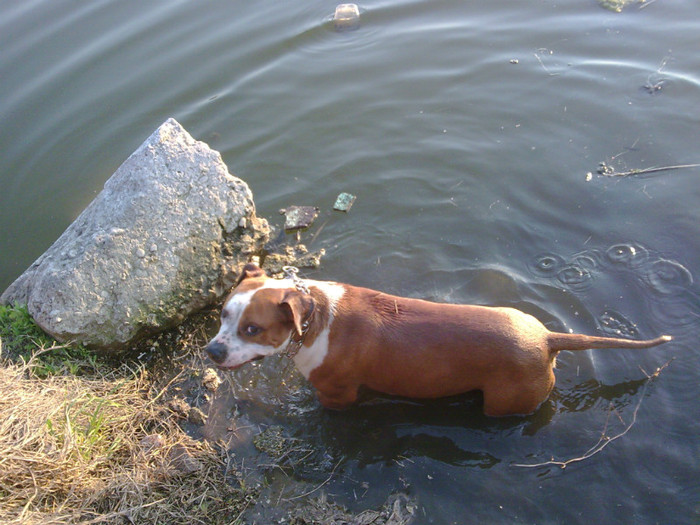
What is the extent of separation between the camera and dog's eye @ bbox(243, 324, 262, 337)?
420 centimetres

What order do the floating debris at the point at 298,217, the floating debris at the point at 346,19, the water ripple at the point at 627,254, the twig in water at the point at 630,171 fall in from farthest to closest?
the floating debris at the point at 346,19, the floating debris at the point at 298,217, the twig in water at the point at 630,171, the water ripple at the point at 627,254

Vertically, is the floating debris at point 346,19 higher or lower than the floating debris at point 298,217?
higher

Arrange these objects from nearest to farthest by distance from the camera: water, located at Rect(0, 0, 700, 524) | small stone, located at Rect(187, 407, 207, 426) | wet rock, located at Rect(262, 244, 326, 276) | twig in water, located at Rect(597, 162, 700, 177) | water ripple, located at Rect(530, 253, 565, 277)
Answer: water, located at Rect(0, 0, 700, 524) → small stone, located at Rect(187, 407, 207, 426) → water ripple, located at Rect(530, 253, 565, 277) → wet rock, located at Rect(262, 244, 326, 276) → twig in water, located at Rect(597, 162, 700, 177)

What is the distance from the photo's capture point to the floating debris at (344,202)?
726 cm

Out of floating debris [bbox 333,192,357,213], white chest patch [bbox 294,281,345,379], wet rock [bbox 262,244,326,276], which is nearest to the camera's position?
white chest patch [bbox 294,281,345,379]

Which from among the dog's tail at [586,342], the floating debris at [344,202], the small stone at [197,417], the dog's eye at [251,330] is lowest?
the small stone at [197,417]

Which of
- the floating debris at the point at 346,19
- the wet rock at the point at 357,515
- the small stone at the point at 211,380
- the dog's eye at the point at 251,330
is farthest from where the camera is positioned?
the floating debris at the point at 346,19

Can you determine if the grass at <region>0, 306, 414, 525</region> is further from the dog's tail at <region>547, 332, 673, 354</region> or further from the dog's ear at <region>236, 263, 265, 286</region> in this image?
the dog's tail at <region>547, 332, 673, 354</region>

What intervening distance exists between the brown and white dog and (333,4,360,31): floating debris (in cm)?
693

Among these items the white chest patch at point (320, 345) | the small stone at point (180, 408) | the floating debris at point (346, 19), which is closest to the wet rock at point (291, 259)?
the small stone at point (180, 408)

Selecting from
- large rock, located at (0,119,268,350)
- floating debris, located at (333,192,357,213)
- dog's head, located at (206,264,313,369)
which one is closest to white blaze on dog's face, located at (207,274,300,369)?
dog's head, located at (206,264,313,369)

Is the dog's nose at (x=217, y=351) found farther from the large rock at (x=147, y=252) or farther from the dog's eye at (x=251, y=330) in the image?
the large rock at (x=147, y=252)

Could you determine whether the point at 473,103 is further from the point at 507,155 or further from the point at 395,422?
the point at 395,422

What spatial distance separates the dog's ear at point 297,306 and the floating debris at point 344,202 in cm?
302
